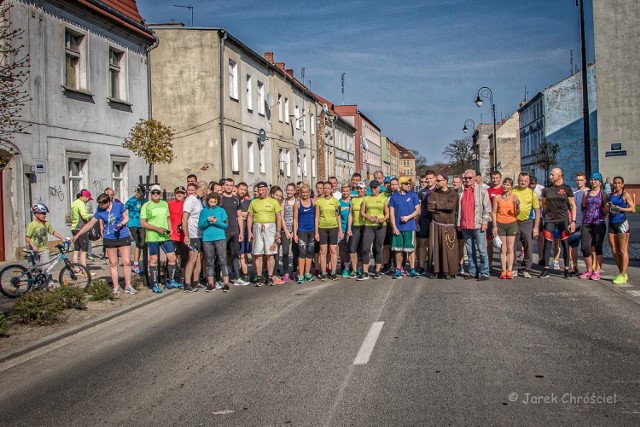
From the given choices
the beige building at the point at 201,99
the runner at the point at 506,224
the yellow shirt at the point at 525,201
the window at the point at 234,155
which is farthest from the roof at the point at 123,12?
the yellow shirt at the point at 525,201

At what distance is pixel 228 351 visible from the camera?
280 inches

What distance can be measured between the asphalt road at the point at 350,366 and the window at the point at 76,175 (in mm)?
9715

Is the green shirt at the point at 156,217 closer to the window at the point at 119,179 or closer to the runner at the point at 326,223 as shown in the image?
the runner at the point at 326,223

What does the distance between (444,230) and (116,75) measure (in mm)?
13461

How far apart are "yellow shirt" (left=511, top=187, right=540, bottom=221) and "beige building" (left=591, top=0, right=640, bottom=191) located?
1224 inches

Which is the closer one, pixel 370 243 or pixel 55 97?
pixel 370 243

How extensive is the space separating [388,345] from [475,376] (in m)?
1.39

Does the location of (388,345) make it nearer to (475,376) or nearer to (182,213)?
(475,376)

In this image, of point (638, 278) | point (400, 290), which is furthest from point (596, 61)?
point (400, 290)

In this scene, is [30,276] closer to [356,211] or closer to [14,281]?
[14,281]

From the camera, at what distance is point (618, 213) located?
37.3ft


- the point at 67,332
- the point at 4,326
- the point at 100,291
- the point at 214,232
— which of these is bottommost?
the point at 67,332

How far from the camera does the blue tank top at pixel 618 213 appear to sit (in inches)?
448

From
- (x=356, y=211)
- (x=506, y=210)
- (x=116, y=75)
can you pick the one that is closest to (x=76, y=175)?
(x=116, y=75)
